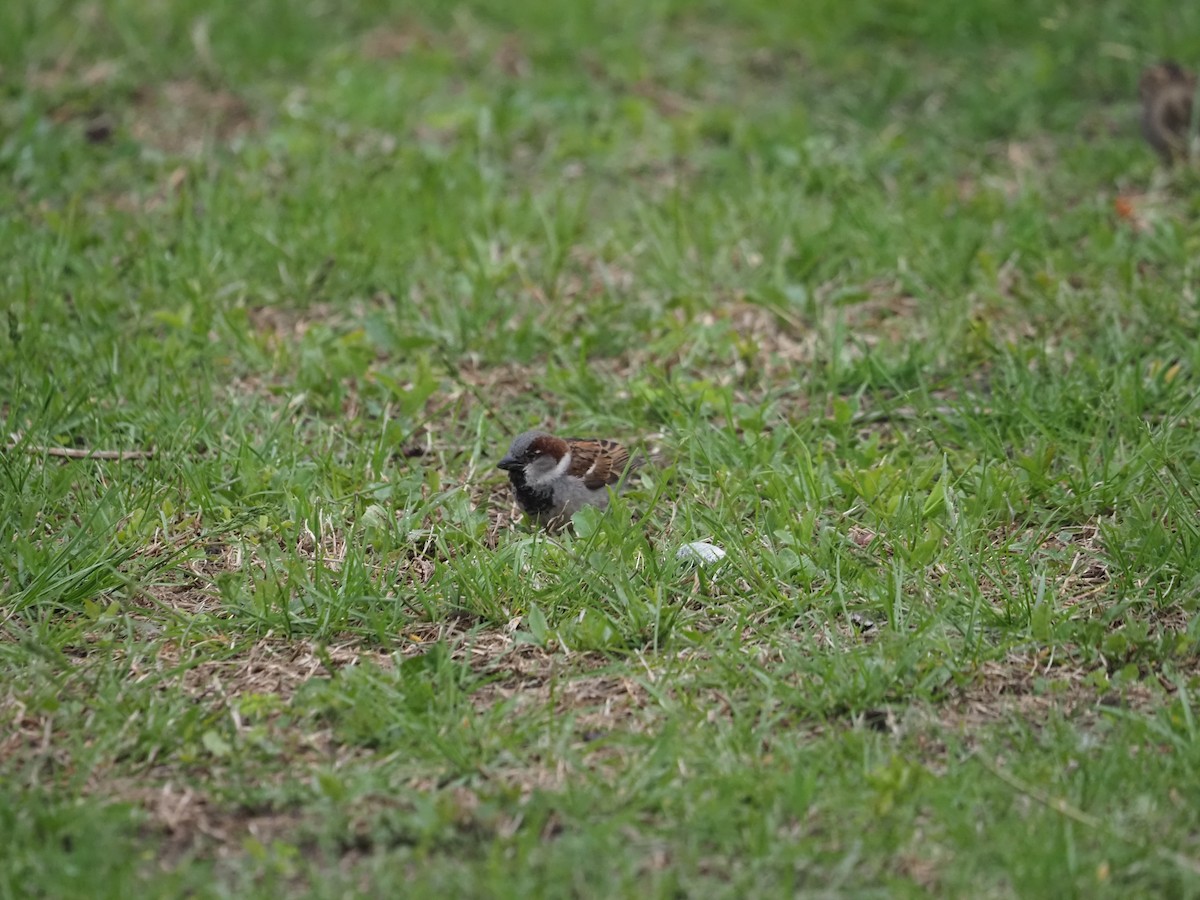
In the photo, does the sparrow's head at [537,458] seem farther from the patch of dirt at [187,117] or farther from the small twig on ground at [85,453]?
the patch of dirt at [187,117]

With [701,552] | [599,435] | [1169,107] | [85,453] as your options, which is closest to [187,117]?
[85,453]

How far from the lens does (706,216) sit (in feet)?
22.3

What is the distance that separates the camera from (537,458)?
4.80 m

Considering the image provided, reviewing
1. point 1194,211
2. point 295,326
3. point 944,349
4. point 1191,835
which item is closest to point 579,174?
point 295,326

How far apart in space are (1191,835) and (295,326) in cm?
423

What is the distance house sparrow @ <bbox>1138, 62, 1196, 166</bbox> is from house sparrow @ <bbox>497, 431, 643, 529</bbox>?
408cm

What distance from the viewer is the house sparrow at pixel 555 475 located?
4742mm

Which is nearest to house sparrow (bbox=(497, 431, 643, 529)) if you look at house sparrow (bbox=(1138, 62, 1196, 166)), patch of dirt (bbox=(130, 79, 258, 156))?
patch of dirt (bbox=(130, 79, 258, 156))

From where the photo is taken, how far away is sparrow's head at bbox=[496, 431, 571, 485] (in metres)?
4.78

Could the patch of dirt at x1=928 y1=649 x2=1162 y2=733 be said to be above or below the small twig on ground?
below

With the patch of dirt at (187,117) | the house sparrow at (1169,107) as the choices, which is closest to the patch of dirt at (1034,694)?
the house sparrow at (1169,107)

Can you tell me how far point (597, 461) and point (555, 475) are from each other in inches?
9.3

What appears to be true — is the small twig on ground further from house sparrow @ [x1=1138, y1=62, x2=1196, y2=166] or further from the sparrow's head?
house sparrow @ [x1=1138, y1=62, x2=1196, y2=166]

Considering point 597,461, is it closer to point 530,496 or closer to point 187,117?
point 530,496
